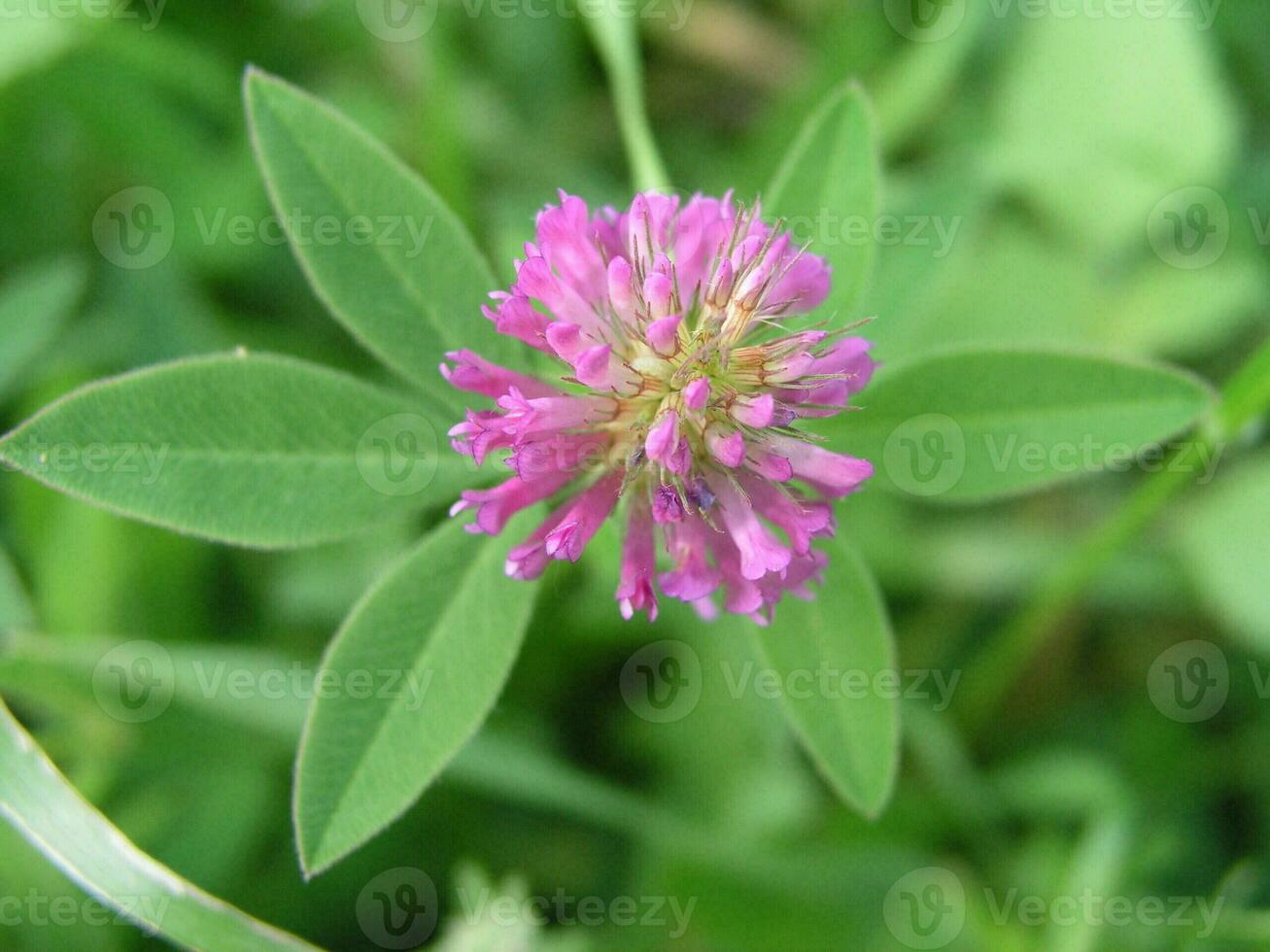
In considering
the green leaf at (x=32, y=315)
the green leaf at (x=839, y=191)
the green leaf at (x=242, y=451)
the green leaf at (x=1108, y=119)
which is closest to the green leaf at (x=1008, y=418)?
the green leaf at (x=839, y=191)

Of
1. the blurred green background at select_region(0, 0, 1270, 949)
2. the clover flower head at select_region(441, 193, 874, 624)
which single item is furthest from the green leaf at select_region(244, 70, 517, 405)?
the blurred green background at select_region(0, 0, 1270, 949)

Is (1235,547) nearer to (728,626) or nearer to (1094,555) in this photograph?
(1094,555)

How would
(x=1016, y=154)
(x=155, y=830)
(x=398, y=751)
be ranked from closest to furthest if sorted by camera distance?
(x=398, y=751) → (x=155, y=830) → (x=1016, y=154)

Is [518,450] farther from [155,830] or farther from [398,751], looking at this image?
[155,830]

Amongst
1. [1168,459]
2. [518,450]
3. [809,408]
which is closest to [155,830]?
[518,450]

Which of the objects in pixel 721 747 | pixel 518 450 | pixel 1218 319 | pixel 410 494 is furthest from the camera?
pixel 1218 319
